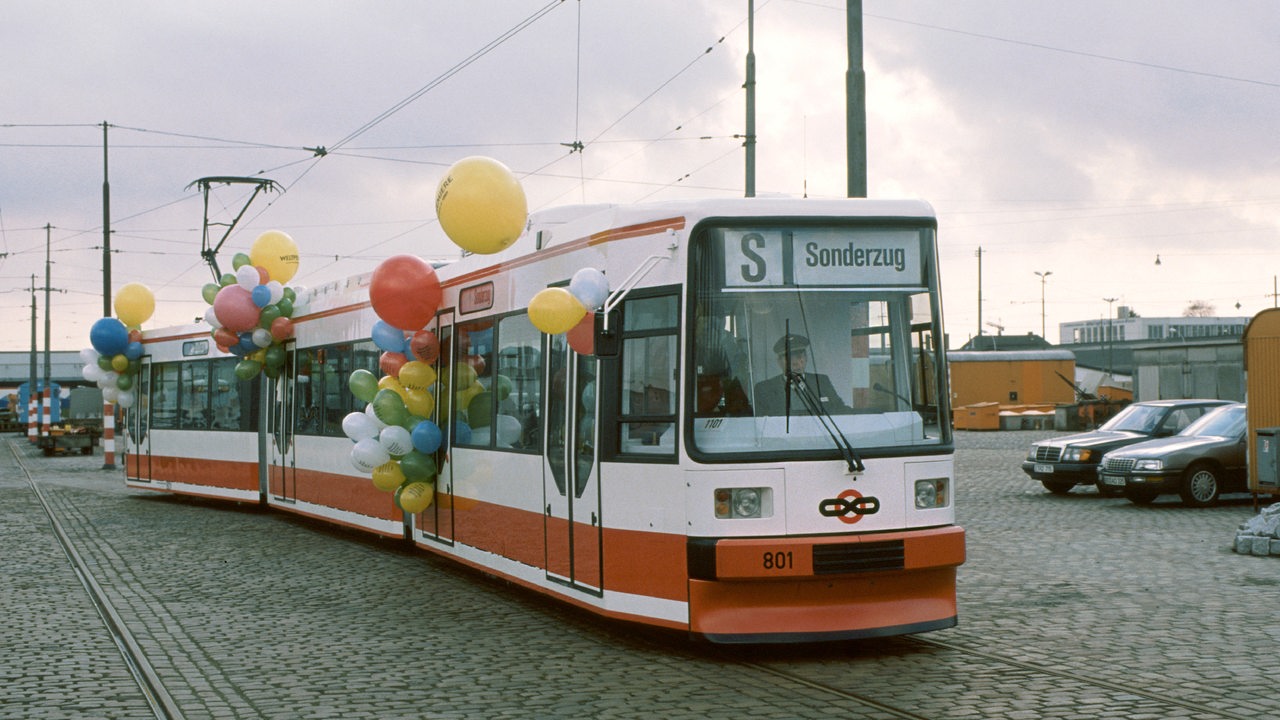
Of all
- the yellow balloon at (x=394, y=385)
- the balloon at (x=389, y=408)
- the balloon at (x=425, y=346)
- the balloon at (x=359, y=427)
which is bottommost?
the balloon at (x=359, y=427)

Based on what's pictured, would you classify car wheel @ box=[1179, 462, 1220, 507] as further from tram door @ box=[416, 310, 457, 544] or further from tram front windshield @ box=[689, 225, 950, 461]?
tram front windshield @ box=[689, 225, 950, 461]

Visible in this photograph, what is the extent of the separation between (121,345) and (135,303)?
1.05 metres

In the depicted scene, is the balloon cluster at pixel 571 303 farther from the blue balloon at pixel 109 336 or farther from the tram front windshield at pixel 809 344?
the blue balloon at pixel 109 336

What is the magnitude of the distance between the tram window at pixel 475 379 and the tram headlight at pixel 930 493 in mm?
4024

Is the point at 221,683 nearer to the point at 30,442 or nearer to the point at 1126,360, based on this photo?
the point at 30,442

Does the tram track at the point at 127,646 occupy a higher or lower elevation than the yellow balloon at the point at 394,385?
lower

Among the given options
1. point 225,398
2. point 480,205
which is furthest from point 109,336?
point 480,205

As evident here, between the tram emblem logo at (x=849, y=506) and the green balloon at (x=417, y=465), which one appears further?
the green balloon at (x=417, y=465)

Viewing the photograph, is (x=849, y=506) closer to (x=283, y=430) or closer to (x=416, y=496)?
(x=416, y=496)

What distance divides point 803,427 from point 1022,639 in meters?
2.19

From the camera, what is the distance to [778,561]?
8.01 m

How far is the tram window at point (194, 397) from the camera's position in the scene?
21.8m

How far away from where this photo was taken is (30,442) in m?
58.2

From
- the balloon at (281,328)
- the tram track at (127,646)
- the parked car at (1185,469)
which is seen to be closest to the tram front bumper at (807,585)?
the tram track at (127,646)
